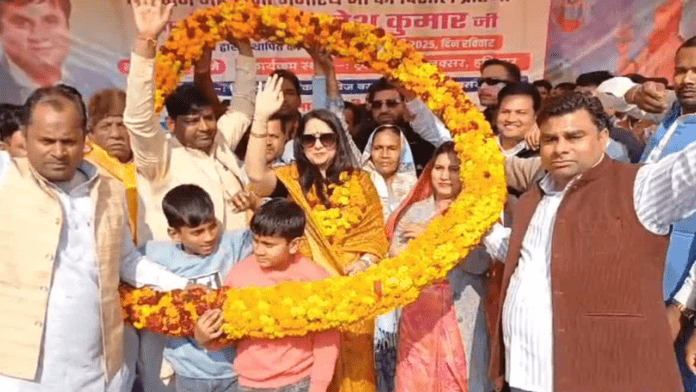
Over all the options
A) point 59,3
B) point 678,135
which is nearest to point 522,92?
point 678,135

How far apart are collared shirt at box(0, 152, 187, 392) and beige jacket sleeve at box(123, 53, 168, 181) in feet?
1.95

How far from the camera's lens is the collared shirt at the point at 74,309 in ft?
10.1

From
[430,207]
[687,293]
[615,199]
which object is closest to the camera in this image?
[615,199]

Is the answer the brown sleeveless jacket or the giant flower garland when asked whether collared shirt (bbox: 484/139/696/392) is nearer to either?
the brown sleeveless jacket

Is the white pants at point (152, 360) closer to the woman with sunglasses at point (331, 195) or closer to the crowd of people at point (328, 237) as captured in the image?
the crowd of people at point (328, 237)

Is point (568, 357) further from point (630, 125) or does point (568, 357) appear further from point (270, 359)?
point (630, 125)

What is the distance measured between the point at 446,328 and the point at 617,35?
17.2 ft

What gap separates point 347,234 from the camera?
4.61 metres

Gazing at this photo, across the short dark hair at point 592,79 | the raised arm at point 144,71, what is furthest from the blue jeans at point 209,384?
the short dark hair at point 592,79

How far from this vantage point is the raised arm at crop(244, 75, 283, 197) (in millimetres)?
4254

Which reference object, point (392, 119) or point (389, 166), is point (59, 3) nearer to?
point (392, 119)

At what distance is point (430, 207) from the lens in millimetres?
4516

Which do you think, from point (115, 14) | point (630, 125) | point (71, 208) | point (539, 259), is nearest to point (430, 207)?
point (539, 259)

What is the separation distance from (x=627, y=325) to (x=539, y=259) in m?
0.42
